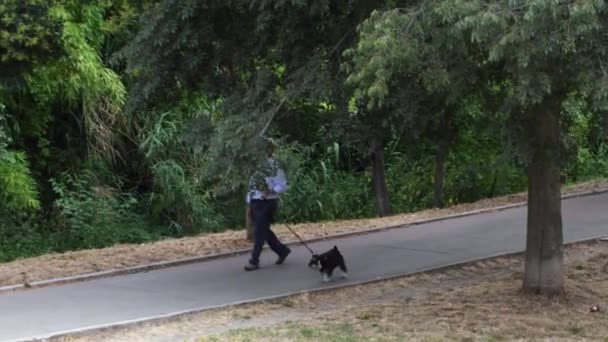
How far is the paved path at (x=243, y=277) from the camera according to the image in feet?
33.1

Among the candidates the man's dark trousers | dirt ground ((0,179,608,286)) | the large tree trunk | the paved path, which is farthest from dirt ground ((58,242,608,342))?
dirt ground ((0,179,608,286))

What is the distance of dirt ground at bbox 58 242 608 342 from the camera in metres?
9.16

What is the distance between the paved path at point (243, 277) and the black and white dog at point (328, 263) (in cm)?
14

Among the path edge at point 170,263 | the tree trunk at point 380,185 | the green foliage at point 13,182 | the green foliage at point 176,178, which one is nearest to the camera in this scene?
the path edge at point 170,263

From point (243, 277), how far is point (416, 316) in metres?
2.76

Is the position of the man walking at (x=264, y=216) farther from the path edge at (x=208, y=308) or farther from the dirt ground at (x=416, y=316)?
the dirt ground at (x=416, y=316)

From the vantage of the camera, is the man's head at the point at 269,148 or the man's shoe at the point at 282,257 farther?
the man's shoe at the point at 282,257

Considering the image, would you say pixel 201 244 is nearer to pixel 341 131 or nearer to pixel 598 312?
pixel 341 131

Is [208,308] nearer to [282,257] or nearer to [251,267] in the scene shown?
[251,267]

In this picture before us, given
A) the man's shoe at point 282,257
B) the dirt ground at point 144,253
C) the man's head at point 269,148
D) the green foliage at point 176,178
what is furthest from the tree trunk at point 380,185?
the man's head at point 269,148

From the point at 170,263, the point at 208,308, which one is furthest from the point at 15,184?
the point at 208,308

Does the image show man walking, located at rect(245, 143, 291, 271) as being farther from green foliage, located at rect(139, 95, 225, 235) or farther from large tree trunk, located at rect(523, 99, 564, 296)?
green foliage, located at rect(139, 95, 225, 235)

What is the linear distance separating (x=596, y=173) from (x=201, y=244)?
1221 cm

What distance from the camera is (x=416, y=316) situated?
9.91m
